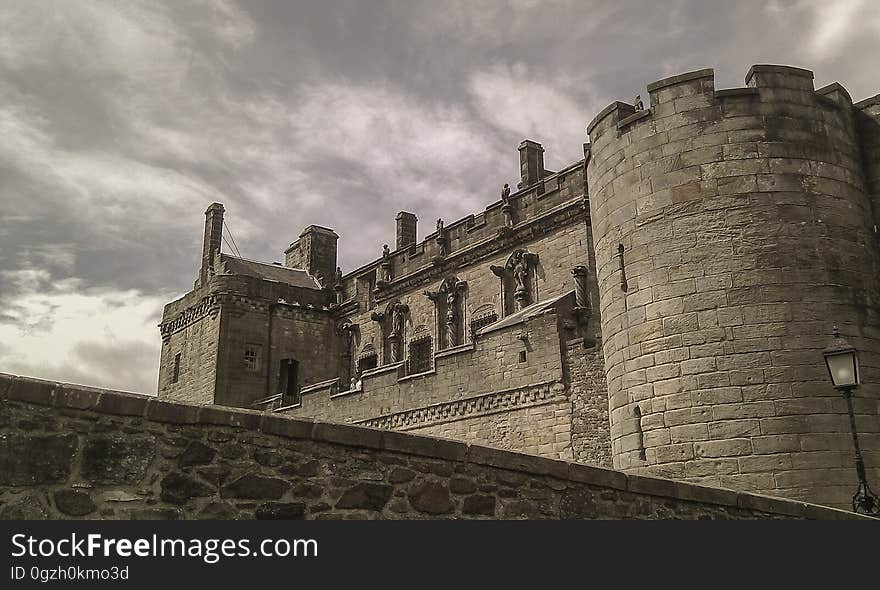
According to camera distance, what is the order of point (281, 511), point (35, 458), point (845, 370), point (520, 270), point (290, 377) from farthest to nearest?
point (290, 377) < point (520, 270) < point (845, 370) < point (281, 511) < point (35, 458)

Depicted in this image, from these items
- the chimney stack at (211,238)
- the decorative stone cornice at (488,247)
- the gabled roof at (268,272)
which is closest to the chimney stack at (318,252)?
the gabled roof at (268,272)

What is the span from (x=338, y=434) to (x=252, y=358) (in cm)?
2751

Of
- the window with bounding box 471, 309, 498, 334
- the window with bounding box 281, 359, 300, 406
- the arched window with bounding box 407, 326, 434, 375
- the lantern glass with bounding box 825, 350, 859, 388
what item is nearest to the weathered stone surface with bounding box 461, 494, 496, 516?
the lantern glass with bounding box 825, 350, 859, 388

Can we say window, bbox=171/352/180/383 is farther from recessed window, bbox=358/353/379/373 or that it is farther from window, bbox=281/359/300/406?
recessed window, bbox=358/353/379/373

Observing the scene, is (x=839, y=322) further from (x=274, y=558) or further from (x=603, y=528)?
(x=274, y=558)

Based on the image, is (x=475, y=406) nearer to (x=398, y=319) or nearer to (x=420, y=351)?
(x=420, y=351)

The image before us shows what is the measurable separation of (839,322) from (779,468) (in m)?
2.34

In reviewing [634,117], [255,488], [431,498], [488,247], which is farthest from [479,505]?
[488,247]

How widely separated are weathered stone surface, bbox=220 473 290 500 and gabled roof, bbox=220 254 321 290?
30.4m

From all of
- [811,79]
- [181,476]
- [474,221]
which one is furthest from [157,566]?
[474,221]

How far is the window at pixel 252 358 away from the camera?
32594 millimetres

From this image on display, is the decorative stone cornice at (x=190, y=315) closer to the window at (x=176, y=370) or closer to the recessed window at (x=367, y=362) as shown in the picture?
the window at (x=176, y=370)

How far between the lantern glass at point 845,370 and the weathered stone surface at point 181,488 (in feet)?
23.9

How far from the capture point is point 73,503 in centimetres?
530
